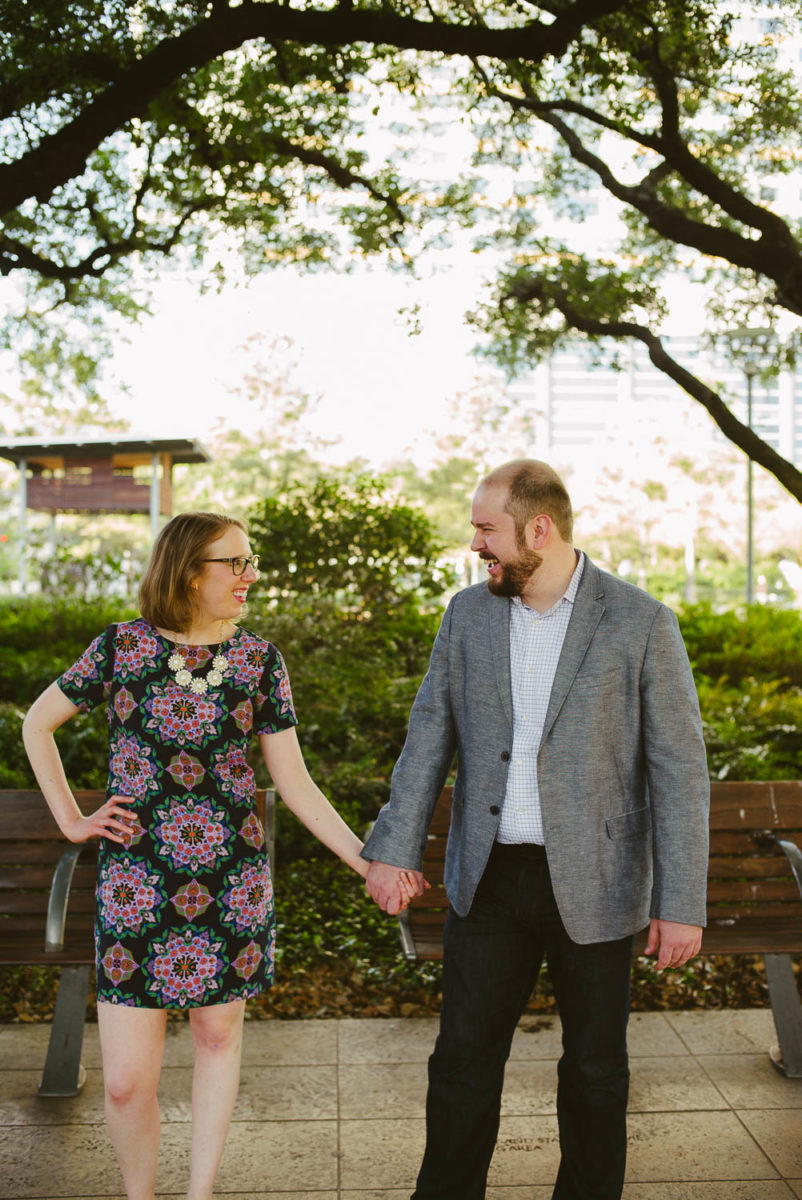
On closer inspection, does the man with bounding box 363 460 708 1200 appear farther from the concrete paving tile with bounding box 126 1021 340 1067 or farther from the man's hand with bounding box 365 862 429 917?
the concrete paving tile with bounding box 126 1021 340 1067

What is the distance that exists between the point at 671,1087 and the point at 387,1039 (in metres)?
1.15

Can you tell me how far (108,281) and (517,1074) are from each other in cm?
854

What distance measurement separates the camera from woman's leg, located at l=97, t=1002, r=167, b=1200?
9.41ft

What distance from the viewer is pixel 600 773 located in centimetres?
291

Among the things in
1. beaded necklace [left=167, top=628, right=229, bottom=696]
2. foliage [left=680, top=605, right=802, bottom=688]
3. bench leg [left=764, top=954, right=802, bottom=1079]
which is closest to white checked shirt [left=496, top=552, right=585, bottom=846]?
beaded necklace [left=167, top=628, right=229, bottom=696]

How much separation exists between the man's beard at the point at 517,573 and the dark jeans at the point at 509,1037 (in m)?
0.67

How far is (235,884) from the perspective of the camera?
3.00 metres

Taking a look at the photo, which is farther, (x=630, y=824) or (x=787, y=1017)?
(x=787, y=1017)

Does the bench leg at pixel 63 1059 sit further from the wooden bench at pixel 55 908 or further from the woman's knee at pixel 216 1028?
the woman's knee at pixel 216 1028

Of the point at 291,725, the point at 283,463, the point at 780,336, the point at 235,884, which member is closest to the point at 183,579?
the point at 291,725

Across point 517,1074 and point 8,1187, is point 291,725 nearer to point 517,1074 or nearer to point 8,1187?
point 8,1187

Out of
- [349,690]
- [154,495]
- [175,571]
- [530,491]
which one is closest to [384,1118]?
[175,571]

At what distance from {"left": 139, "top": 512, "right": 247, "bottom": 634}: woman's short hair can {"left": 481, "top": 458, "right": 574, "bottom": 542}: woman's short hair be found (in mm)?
770

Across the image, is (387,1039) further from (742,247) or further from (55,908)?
(742,247)
